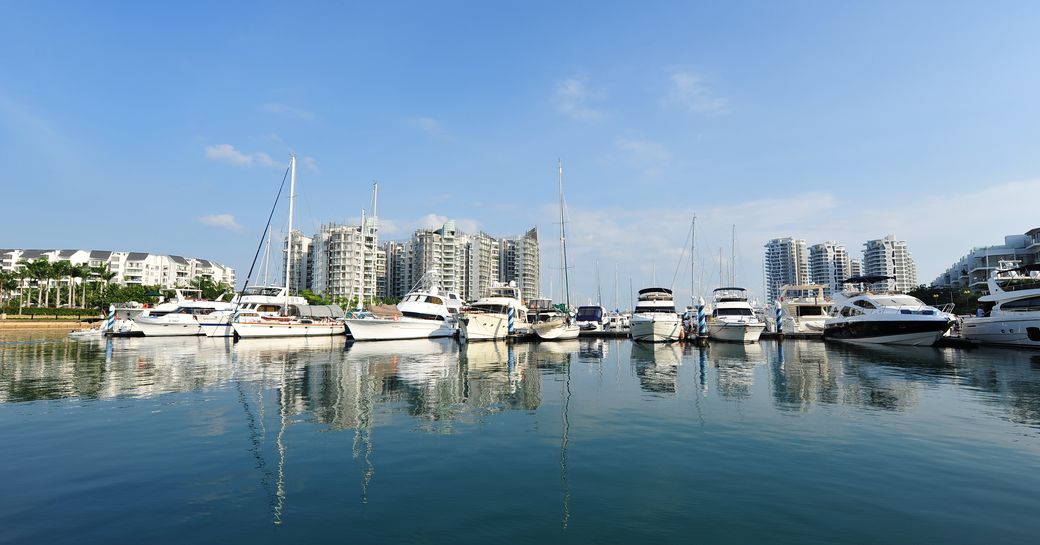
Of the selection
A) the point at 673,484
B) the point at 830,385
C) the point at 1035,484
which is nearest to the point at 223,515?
the point at 673,484

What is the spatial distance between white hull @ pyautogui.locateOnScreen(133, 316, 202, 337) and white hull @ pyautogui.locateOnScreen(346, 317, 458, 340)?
64.6 feet

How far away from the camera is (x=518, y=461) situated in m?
9.05

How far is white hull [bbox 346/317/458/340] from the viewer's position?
1711 inches

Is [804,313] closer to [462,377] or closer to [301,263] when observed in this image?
[462,377]

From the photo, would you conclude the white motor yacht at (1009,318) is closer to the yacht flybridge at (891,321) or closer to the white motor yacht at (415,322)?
the yacht flybridge at (891,321)

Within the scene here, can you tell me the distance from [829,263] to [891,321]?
7040 inches

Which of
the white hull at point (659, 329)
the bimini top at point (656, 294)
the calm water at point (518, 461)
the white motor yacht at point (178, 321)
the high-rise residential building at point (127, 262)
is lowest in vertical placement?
the calm water at point (518, 461)

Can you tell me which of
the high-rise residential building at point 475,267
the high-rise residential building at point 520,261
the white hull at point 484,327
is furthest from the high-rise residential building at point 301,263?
the white hull at point 484,327

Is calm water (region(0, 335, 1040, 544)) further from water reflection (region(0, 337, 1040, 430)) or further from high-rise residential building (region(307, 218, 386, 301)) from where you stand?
high-rise residential building (region(307, 218, 386, 301))

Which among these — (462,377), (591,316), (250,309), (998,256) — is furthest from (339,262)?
(998,256)

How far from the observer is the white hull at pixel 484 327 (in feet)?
141

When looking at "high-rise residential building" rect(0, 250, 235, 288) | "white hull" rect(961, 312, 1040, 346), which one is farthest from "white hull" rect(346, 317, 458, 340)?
"high-rise residential building" rect(0, 250, 235, 288)

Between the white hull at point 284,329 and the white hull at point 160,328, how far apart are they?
11.1 m

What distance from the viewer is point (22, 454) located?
30.7 ft
